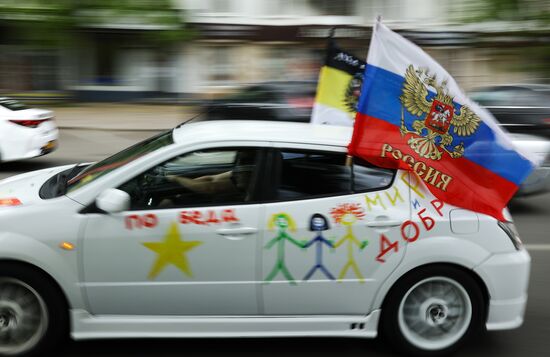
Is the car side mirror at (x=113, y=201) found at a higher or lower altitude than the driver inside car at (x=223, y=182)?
lower

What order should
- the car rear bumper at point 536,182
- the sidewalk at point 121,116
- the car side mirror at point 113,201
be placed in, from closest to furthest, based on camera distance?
the car side mirror at point 113,201 < the car rear bumper at point 536,182 < the sidewalk at point 121,116

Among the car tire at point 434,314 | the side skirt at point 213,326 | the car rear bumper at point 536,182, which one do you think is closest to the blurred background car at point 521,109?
the car rear bumper at point 536,182

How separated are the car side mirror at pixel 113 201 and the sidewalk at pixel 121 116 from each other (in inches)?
576

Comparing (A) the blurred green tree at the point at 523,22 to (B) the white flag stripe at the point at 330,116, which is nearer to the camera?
(B) the white flag stripe at the point at 330,116

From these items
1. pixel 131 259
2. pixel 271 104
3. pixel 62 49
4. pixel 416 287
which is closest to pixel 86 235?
pixel 131 259

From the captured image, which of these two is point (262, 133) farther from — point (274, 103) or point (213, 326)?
point (274, 103)

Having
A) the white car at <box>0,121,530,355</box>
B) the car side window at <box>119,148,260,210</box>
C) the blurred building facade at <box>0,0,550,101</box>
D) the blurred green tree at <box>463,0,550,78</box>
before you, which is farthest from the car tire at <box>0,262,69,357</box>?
the blurred green tree at <box>463,0,550,78</box>

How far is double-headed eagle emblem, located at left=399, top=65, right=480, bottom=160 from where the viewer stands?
4.34 m

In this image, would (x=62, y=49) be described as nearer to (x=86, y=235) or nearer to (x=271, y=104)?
(x=271, y=104)

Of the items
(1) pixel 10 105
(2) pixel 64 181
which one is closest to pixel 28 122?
(1) pixel 10 105

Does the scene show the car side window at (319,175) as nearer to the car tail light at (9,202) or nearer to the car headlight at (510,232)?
the car headlight at (510,232)

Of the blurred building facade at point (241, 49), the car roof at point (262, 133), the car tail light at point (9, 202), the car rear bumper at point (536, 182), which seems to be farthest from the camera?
the blurred building facade at point (241, 49)

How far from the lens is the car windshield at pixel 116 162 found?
4.42m

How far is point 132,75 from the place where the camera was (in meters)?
26.8
